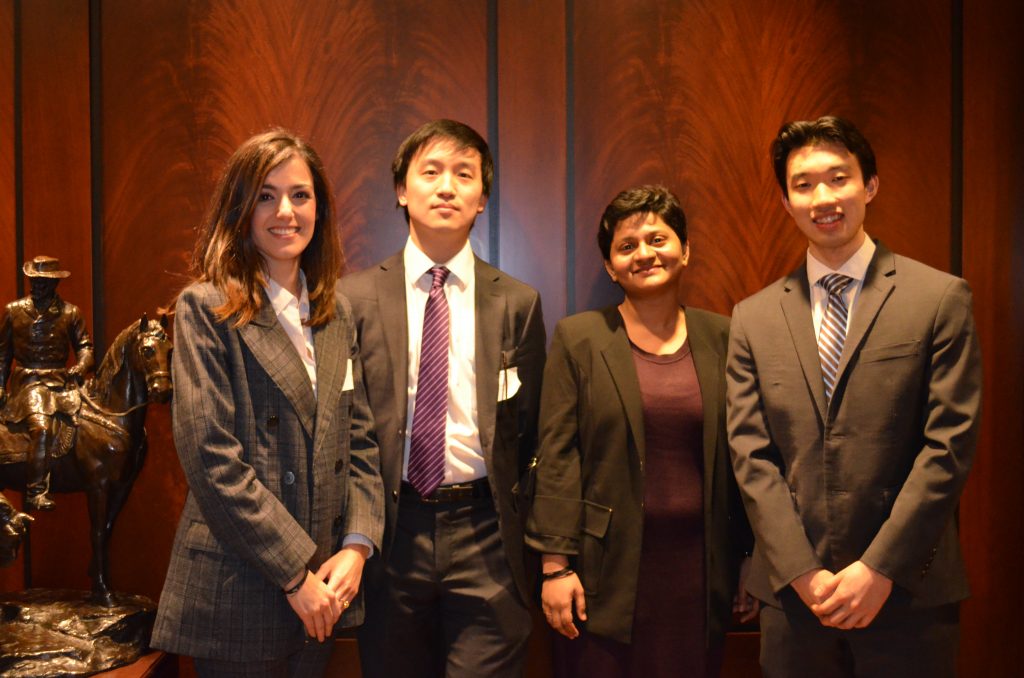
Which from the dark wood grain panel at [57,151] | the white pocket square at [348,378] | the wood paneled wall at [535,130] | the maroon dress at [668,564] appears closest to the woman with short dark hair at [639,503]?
the maroon dress at [668,564]

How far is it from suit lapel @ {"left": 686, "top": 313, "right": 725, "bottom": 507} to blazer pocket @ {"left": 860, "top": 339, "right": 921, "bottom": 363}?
424 millimetres

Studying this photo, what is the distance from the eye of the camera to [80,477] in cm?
229

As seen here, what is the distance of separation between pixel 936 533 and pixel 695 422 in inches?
24.9

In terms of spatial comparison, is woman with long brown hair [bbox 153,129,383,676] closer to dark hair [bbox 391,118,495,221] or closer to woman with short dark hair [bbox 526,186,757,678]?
dark hair [bbox 391,118,495,221]

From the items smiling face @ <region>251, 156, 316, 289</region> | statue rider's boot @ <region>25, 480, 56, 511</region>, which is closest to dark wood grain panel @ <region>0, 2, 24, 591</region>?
statue rider's boot @ <region>25, 480, 56, 511</region>

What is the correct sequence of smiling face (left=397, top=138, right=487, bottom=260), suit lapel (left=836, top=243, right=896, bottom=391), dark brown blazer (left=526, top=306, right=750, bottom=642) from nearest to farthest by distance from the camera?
suit lapel (left=836, top=243, right=896, bottom=391) < dark brown blazer (left=526, top=306, right=750, bottom=642) < smiling face (left=397, top=138, right=487, bottom=260)

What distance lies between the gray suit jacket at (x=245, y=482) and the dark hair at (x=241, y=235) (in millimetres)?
40

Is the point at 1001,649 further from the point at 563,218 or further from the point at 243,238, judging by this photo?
the point at 243,238

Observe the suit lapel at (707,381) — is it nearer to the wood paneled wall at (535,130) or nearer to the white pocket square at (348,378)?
the wood paneled wall at (535,130)

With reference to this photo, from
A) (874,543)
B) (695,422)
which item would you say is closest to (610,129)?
(695,422)

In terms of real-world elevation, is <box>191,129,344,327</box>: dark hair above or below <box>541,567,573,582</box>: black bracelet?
above

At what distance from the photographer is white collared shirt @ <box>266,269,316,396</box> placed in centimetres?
180

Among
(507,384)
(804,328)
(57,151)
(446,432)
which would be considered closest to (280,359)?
(446,432)

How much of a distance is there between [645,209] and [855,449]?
35.1 inches
